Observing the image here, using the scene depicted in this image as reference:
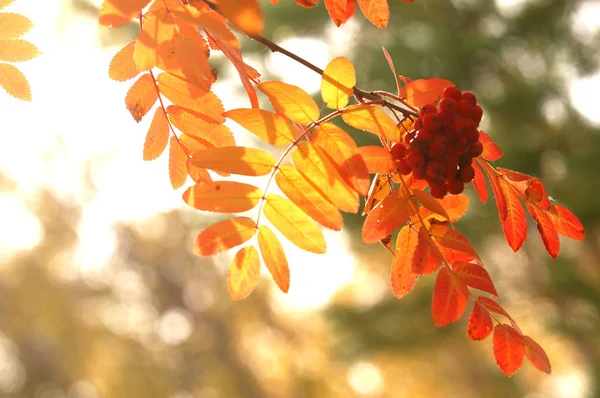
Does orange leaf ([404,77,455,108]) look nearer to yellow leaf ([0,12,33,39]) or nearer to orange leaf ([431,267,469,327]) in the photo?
orange leaf ([431,267,469,327])

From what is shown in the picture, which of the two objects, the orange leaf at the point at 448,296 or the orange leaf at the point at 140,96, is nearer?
the orange leaf at the point at 448,296

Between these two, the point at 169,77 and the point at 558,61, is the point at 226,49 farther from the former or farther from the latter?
the point at 558,61

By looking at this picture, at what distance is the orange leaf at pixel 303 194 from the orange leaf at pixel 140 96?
0.69 feet

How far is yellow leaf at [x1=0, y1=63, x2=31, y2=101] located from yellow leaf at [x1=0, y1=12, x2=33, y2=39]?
4 centimetres

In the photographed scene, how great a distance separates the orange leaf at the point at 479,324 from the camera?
59 centimetres

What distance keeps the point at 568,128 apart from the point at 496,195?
3.72 m

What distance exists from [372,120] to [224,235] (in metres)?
0.20

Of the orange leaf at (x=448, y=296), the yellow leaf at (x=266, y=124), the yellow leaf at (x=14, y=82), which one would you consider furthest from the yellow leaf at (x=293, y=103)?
the yellow leaf at (x=14, y=82)

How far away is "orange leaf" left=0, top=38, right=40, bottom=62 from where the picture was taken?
2.21ft

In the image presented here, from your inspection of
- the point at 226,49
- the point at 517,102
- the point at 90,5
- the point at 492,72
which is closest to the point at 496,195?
the point at 226,49

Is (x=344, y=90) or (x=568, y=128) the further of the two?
(x=568, y=128)

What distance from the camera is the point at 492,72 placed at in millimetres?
Answer: 4176

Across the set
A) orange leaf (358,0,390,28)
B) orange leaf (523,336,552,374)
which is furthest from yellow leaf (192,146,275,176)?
orange leaf (523,336,552,374)

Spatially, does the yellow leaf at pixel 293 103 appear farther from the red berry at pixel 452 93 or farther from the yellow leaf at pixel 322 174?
the red berry at pixel 452 93
